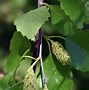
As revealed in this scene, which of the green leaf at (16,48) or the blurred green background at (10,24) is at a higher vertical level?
the green leaf at (16,48)

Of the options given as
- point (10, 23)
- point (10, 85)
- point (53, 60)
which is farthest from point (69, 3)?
point (10, 23)

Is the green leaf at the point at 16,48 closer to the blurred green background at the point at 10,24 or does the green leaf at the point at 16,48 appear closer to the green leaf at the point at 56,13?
the green leaf at the point at 56,13

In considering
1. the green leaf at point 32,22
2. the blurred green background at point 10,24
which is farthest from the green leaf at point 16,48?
the blurred green background at point 10,24

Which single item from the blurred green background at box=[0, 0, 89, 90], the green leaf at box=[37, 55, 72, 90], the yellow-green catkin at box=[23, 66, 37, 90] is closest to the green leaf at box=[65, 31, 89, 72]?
the green leaf at box=[37, 55, 72, 90]

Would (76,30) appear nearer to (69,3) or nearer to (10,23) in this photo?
(69,3)

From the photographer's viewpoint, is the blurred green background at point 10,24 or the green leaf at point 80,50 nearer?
the green leaf at point 80,50

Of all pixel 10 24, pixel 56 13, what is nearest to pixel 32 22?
pixel 56 13

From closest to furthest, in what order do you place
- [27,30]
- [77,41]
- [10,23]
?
[27,30] → [77,41] → [10,23]

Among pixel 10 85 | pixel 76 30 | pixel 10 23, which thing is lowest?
pixel 10 23
